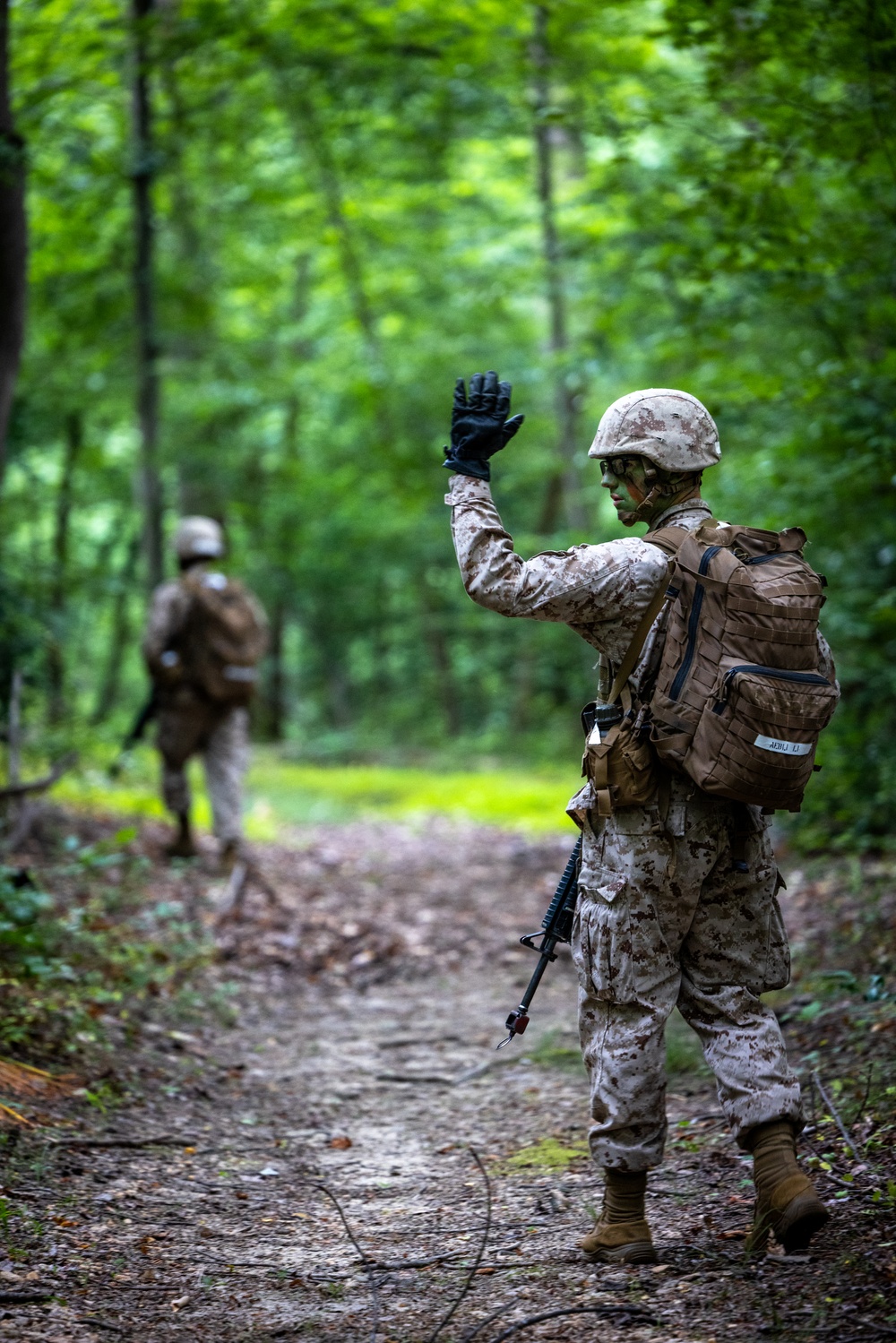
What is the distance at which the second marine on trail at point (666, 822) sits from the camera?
10.5 ft

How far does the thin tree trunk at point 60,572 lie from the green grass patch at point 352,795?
0.88 metres

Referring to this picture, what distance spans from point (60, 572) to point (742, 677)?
9.24 meters

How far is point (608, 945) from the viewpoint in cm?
336

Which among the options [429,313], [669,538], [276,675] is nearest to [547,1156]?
[669,538]

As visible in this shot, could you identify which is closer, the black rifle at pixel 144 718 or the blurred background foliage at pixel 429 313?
the blurred background foliage at pixel 429 313

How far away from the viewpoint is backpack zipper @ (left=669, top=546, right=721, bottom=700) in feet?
10.8

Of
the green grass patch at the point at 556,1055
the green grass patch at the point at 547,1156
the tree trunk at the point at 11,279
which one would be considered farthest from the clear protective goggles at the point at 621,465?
the tree trunk at the point at 11,279

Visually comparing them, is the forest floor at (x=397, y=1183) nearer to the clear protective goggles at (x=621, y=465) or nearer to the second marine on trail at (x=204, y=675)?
the second marine on trail at (x=204, y=675)

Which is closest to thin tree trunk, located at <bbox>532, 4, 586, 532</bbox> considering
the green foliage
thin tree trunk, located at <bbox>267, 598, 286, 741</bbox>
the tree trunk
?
the tree trunk

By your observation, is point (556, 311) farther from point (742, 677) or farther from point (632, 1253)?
point (632, 1253)

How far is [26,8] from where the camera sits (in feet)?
30.5

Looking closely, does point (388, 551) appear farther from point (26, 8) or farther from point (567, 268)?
point (26, 8)

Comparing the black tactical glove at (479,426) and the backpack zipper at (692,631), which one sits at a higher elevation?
the black tactical glove at (479,426)

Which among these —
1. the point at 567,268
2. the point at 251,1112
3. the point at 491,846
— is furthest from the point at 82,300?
the point at 251,1112
